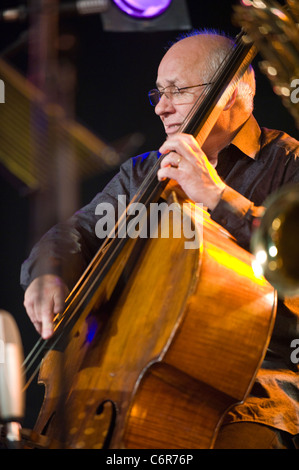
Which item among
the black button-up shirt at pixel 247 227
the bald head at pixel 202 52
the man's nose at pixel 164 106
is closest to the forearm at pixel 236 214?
the black button-up shirt at pixel 247 227

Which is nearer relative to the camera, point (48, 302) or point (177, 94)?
point (48, 302)

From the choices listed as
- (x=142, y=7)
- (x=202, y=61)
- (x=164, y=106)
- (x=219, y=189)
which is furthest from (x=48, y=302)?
(x=142, y=7)

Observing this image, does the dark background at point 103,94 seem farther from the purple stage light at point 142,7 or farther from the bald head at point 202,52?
the bald head at point 202,52

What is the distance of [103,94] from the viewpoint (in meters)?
2.98

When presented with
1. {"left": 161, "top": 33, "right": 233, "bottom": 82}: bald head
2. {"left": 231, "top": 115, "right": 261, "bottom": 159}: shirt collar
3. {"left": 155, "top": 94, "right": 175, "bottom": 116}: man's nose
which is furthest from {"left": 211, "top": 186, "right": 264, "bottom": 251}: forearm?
{"left": 161, "top": 33, "right": 233, "bottom": 82}: bald head

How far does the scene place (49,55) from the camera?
1.38m

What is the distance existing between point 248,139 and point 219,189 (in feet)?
1.79

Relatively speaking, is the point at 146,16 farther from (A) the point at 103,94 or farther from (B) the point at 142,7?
(A) the point at 103,94

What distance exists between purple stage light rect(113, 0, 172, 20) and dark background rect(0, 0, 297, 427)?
32 centimetres

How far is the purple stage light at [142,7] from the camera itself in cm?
248
